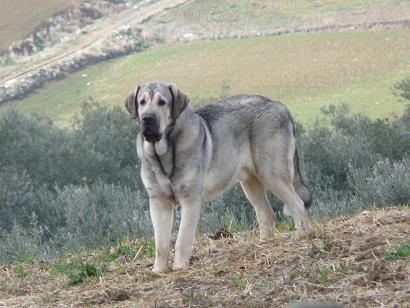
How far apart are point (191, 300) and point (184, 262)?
1.72 m

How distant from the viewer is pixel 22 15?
6391cm

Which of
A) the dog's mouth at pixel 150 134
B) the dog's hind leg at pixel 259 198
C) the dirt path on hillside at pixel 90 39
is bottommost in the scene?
the dirt path on hillside at pixel 90 39

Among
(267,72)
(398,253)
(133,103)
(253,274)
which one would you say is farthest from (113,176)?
(398,253)

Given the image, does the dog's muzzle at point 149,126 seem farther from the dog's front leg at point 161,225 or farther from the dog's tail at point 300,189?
the dog's tail at point 300,189

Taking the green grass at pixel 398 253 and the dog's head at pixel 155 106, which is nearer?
the green grass at pixel 398 253

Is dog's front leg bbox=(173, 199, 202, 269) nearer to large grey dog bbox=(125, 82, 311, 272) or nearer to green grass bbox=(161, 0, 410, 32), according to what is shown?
large grey dog bbox=(125, 82, 311, 272)

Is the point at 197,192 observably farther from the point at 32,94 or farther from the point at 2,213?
the point at 32,94

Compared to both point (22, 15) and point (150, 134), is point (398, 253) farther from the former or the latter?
point (22, 15)

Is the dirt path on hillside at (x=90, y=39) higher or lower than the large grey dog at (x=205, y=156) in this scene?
lower

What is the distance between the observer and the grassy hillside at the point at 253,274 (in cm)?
692

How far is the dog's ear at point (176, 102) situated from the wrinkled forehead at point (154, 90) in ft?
0.12

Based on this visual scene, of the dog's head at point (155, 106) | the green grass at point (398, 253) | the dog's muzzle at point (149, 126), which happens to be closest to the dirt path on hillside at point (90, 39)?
the dog's head at point (155, 106)

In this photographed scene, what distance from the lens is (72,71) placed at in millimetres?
53469

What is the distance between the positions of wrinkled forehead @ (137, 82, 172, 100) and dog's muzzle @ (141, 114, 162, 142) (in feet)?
0.74
